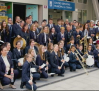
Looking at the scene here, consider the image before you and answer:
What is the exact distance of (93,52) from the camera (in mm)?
9539

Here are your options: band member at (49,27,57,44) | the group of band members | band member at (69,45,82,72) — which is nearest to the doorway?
the group of band members

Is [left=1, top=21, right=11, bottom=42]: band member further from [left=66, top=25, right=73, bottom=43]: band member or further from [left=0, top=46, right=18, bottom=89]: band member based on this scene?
[left=66, top=25, right=73, bottom=43]: band member

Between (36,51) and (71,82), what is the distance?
1.80 m

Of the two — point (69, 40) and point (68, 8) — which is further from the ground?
point (68, 8)

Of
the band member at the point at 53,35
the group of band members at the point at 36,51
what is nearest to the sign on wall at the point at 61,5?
the group of band members at the point at 36,51

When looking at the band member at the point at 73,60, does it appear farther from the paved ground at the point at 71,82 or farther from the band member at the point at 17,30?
the band member at the point at 17,30

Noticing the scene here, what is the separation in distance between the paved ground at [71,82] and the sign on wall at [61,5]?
8.68 m

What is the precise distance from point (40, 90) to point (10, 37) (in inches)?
136

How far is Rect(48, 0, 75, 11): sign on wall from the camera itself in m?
15.3

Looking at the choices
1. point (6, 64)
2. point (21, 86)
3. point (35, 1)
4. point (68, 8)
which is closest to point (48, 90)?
point (21, 86)

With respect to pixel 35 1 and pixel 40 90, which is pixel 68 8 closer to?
pixel 35 1

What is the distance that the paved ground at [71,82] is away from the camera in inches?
236

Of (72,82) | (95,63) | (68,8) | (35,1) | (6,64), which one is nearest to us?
(6,64)

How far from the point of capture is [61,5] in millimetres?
16297
